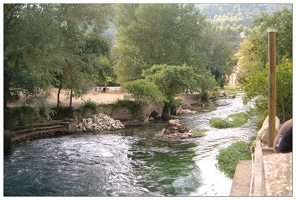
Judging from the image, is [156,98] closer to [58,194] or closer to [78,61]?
[78,61]

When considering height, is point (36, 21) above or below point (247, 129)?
above

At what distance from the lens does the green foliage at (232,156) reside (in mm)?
13445

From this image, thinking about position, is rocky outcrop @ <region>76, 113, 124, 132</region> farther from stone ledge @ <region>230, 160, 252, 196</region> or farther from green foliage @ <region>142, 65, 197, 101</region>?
stone ledge @ <region>230, 160, 252, 196</region>

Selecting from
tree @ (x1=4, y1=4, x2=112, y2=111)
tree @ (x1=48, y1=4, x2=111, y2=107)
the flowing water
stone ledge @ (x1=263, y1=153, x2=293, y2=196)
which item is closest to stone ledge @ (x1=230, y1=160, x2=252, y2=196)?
the flowing water

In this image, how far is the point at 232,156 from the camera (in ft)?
48.8

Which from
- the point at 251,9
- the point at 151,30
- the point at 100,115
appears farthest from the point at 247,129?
the point at 251,9

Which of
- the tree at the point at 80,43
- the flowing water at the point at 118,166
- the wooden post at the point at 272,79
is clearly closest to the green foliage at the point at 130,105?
the tree at the point at 80,43

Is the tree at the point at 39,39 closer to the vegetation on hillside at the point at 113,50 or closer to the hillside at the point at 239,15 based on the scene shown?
the vegetation on hillside at the point at 113,50

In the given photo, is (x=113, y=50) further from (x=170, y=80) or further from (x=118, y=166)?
(x=118, y=166)

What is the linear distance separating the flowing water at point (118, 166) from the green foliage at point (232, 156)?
29 cm

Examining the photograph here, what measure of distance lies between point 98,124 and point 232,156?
12.0 meters

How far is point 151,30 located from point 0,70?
90.2ft

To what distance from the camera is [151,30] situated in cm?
3766

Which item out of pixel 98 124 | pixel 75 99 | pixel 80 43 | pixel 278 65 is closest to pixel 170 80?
pixel 75 99
